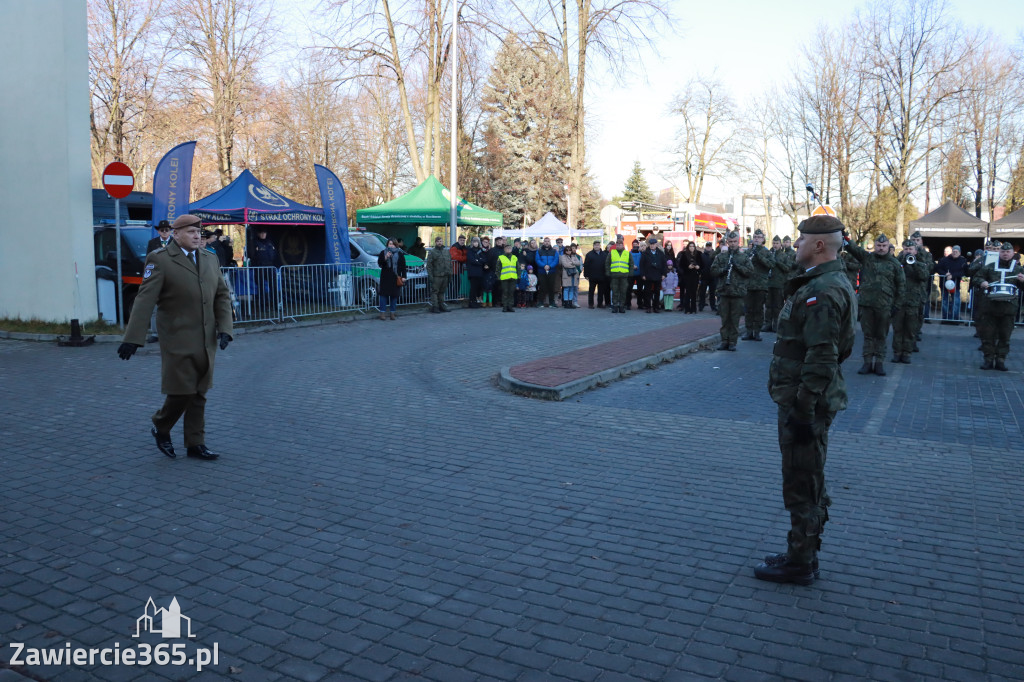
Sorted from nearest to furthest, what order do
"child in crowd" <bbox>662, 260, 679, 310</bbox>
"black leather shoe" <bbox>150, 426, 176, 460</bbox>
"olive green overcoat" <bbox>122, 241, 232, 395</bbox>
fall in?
"olive green overcoat" <bbox>122, 241, 232, 395</bbox>, "black leather shoe" <bbox>150, 426, 176, 460</bbox>, "child in crowd" <bbox>662, 260, 679, 310</bbox>

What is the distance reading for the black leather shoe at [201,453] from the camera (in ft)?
21.9

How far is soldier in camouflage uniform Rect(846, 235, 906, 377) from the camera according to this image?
11641 millimetres

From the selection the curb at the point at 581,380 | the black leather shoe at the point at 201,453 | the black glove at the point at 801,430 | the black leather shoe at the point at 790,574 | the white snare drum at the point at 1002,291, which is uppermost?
the white snare drum at the point at 1002,291

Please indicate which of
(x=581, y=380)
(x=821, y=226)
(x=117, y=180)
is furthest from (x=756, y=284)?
(x=117, y=180)

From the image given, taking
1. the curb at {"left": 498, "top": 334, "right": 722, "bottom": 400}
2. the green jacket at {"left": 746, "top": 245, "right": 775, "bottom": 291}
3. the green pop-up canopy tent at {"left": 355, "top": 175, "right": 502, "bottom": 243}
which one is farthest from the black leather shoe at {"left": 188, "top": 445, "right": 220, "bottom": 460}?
the green pop-up canopy tent at {"left": 355, "top": 175, "right": 502, "bottom": 243}

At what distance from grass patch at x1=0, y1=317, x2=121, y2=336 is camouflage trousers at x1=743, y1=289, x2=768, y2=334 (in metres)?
11.2

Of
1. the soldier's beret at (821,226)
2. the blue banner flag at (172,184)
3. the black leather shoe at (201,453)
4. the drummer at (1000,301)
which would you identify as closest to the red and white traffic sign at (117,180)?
the blue banner flag at (172,184)

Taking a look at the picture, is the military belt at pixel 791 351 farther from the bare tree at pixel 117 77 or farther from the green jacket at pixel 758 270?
the bare tree at pixel 117 77

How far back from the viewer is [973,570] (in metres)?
4.58

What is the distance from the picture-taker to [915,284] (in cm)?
1265

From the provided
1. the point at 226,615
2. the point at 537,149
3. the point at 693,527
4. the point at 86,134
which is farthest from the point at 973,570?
the point at 537,149

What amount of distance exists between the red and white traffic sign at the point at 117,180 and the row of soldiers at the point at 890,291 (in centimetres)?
1006

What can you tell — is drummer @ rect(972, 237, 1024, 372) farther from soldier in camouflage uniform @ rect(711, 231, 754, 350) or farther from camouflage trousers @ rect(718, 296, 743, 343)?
camouflage trousers @ rect(718, 296, 743, 343)

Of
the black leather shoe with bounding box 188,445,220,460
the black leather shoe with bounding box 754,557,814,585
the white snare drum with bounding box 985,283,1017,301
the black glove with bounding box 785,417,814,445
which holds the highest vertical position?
the white snare drum with bounding box 985,283,1017,301
